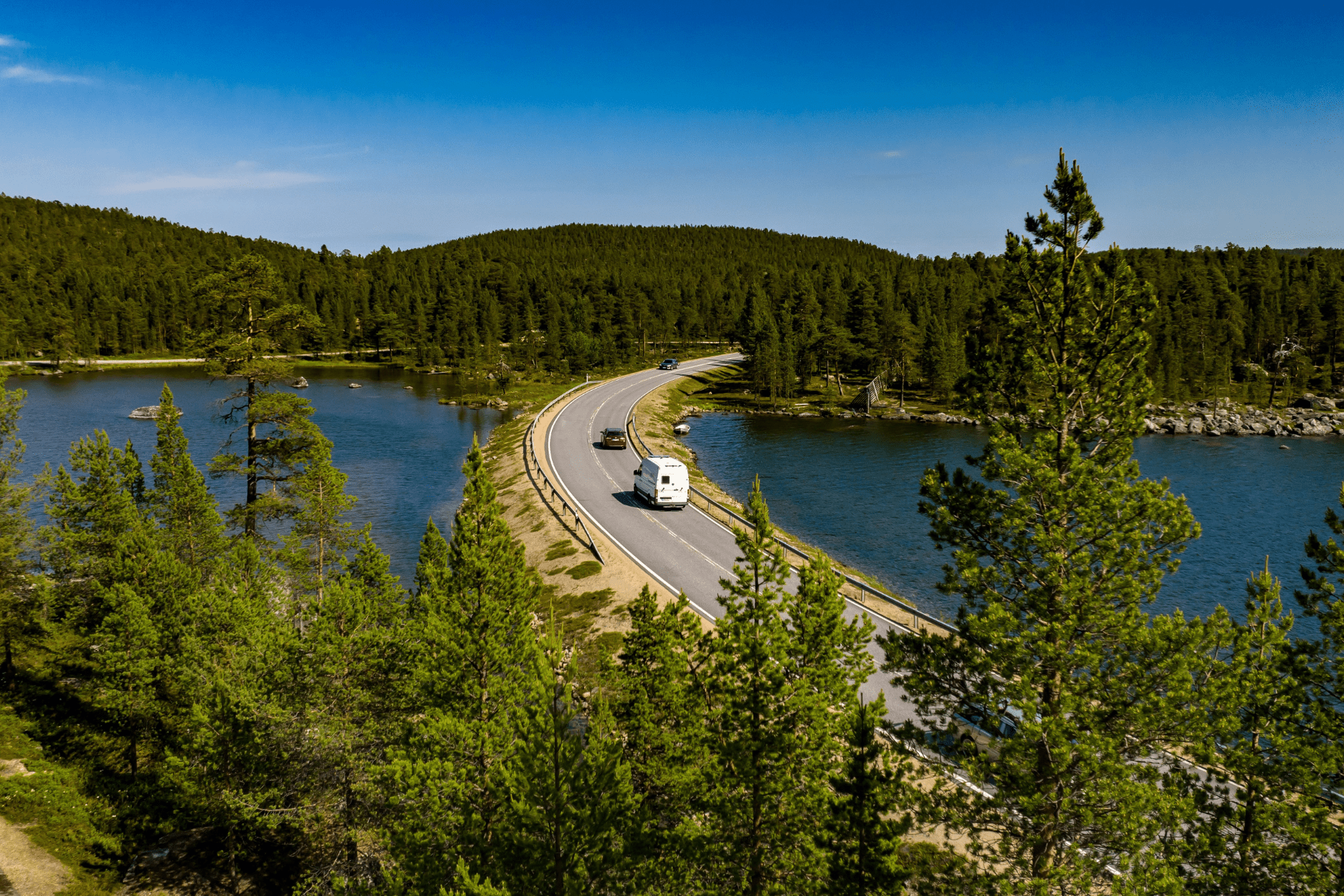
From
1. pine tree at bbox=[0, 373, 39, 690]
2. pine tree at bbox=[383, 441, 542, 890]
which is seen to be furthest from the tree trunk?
pine tree at bbox=[383, 441, 542, 890]

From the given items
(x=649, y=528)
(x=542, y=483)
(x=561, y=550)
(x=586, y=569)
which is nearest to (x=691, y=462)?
(x=542, y=483)

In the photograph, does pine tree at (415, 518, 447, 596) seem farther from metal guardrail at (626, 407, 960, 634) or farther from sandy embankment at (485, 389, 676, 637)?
metal guardrail at (626, 407, 960, 634)

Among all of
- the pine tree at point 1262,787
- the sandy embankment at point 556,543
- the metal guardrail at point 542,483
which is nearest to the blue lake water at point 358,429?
the sandy embankment at point 556,543

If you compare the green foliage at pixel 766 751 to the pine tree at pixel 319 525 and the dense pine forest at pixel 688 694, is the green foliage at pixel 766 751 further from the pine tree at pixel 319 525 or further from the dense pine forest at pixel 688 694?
the pine tree at pixel 319 525

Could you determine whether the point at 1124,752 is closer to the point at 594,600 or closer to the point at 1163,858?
the point at 1163,858

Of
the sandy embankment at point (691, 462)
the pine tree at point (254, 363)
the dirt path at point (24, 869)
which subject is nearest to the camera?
the dirt path at point (24, 869)
